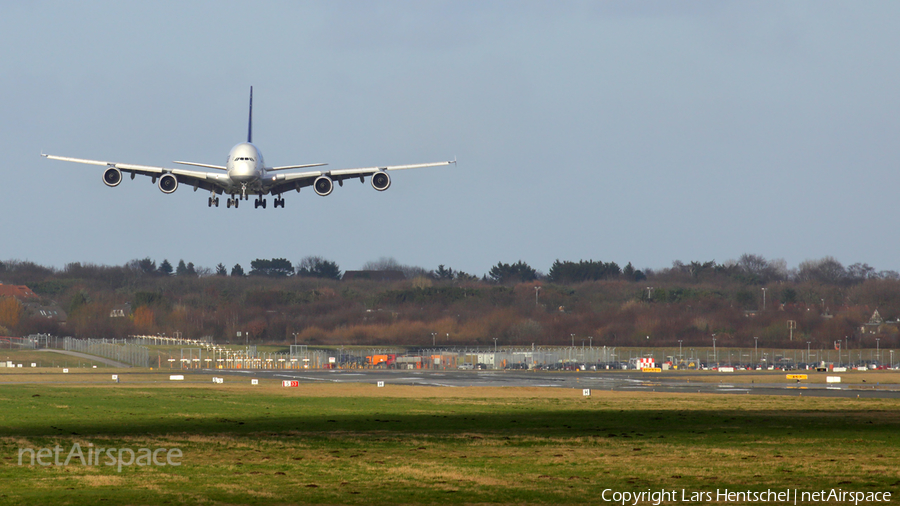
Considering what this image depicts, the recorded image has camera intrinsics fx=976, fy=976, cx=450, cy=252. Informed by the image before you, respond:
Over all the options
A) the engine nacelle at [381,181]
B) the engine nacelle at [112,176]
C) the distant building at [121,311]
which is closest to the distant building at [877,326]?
the engine nacelle at [381,181]

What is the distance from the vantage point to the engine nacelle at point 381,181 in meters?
61.9

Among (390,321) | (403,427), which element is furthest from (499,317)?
(403,427)

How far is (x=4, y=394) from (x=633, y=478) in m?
47.1

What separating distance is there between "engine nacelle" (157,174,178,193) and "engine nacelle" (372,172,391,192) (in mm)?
12701

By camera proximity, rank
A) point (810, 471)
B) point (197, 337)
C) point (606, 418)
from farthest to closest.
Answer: point (197, 337), point (606, 418), point (810, 471)

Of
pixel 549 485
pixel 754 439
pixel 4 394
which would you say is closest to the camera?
pixel 549 485

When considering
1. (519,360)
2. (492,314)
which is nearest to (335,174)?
(519,360)

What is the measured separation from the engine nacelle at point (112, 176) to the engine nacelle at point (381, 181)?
15937mm

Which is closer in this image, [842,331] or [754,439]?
[754,439]

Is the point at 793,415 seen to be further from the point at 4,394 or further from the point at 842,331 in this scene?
the point at 842,331

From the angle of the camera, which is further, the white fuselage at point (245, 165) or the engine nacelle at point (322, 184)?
the engine nacelle at point (322, 184)

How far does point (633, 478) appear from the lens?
2575cm

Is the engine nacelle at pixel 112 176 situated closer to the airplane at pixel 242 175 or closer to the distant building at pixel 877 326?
the airplane at pixel 242 175

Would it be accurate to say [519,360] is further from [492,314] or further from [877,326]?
[877,326]
